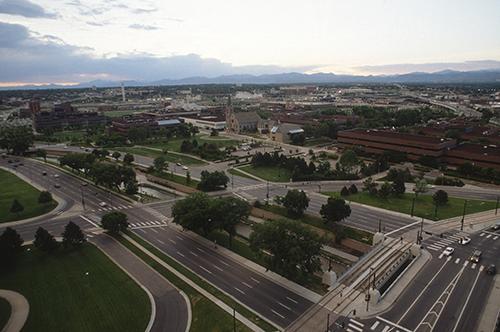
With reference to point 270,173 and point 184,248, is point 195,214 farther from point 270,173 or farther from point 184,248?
point 270,173

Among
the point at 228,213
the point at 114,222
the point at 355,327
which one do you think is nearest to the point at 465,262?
the point at 355,327

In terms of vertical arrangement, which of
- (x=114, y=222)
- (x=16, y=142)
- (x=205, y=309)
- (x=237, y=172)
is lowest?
(x=205, y=309)

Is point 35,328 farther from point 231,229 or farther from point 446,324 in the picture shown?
point 446,324

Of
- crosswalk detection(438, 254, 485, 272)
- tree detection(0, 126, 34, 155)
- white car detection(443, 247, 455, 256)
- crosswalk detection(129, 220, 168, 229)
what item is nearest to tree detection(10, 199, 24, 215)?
crosswalk detection(129, 220, 168, 229)

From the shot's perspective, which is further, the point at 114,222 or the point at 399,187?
the point at 399,187

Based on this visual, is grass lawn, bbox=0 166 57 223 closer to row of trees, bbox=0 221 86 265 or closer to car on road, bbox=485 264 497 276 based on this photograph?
row of trees, bbox=0 221 86 265

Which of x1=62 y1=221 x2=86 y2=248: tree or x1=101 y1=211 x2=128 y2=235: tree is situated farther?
x1=101 y1=211 x2=128 y2=235: tree

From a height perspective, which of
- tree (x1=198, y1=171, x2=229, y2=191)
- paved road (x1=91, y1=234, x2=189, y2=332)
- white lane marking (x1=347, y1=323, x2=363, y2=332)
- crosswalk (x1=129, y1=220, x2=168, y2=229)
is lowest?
crosswalk (x1=129, y1=220, x2=168, y2=229)
